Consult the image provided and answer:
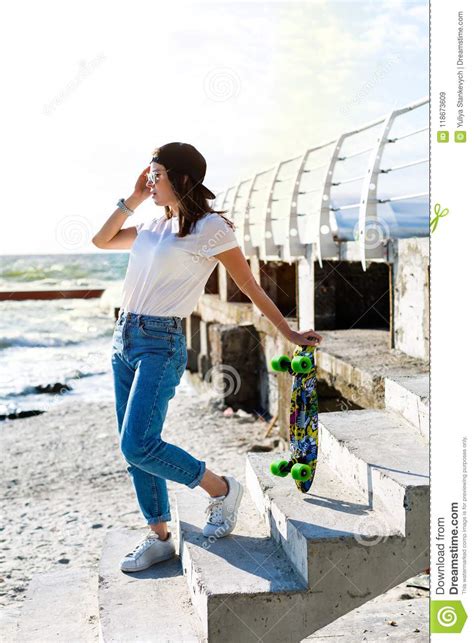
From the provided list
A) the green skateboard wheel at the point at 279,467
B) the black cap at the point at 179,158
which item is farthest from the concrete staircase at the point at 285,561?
the black cap at the point at 179,158

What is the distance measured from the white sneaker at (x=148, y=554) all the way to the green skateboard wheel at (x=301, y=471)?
27.2 inches

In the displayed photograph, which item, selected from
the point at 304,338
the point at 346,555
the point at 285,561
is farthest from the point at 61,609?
the point at 304,338

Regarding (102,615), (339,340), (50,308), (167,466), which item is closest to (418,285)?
(339,340)

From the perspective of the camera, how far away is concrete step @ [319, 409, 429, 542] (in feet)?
8.47

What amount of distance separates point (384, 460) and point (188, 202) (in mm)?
1309

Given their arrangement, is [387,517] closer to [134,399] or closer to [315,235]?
[134,399]

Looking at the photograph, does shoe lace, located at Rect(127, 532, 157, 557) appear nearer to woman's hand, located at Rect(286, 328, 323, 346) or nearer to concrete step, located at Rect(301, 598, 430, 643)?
concrete step, located at Rect(301, 598, 430, 643)

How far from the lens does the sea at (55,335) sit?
12531 mm

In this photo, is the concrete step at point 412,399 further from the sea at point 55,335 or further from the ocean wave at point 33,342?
the ocean wave at point 33,342

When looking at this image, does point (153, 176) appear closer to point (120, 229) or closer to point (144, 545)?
point (120, 229)

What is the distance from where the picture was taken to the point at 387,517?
2695 mm

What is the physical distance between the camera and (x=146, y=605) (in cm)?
276

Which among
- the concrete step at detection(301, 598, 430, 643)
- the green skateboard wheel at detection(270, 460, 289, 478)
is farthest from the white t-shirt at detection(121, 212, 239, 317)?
the concrete step at detection(301, 598, 430, 643)

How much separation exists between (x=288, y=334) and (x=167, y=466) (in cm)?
69
